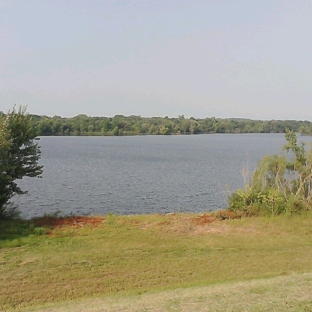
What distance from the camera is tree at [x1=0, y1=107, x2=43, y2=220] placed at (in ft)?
44.4

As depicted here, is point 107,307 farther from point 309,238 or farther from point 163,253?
point 309,238

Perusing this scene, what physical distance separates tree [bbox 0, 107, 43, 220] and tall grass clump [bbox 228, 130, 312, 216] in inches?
365

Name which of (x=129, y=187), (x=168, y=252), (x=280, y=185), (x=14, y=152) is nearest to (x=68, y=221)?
(x=14, y=152)

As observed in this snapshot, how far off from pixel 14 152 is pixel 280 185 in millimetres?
11852

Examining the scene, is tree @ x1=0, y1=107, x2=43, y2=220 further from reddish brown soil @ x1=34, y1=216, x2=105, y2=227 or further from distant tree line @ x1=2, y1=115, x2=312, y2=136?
distant tree line @ x1=2, y1=115, x2=312, y2=136

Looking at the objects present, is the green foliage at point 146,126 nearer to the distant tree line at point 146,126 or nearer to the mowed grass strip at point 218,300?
the distant tree line at point 146,126

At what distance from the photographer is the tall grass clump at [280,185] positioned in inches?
605

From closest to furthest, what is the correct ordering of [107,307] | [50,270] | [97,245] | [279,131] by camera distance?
[107,307] < [50,270] < [97,245] < [279,131]

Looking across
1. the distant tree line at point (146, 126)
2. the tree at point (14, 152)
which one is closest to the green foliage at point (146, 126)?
the distant tree line at point (146, 126)

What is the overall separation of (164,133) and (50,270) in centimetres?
10556

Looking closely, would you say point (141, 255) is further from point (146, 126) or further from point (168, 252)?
point (146, 126)

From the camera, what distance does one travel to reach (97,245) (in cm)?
1128

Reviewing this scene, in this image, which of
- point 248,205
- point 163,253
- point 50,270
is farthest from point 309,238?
point 50,270

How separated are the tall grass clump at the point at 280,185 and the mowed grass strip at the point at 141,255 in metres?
0.80
